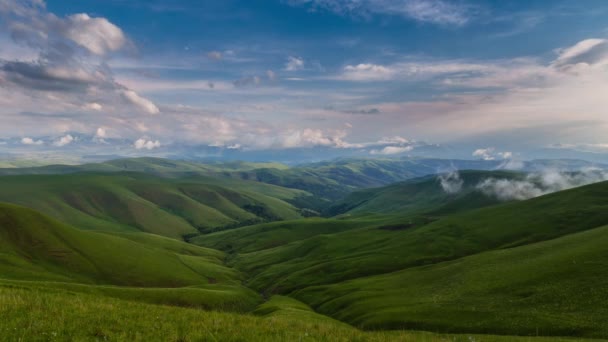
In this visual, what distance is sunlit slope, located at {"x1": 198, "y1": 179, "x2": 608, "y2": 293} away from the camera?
140500mm

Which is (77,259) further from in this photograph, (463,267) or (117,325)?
(117,325)

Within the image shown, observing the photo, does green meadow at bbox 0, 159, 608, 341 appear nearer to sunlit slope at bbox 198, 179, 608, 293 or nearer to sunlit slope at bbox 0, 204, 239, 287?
sunlit slope at bbox 0, 204, 239, 287

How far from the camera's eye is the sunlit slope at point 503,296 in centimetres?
5338

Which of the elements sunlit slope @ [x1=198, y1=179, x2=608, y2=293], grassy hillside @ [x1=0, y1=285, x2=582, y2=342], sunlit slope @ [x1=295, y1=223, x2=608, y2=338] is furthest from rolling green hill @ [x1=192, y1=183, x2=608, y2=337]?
grassy hillside @ [x1=0, y1=285, x2=582, y2=342]

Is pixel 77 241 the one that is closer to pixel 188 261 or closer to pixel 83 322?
pixel 188 261

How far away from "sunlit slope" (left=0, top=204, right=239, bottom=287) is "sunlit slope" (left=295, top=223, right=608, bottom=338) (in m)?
90.9

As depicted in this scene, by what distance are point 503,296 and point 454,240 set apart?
93929 mm

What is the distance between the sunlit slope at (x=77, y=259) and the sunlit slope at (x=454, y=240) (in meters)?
37.2

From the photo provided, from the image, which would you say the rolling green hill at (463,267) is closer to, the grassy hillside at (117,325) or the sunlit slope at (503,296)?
the sunlit slope at (503,296)

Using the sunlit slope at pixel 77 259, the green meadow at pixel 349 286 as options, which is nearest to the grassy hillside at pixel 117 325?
the green meadow at pixel 349 286

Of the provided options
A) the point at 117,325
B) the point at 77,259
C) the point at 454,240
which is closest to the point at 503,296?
the point at 117,325

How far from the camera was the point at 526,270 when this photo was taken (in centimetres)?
7681

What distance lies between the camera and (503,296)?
225 feet

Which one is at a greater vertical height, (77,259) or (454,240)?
(454,240)
